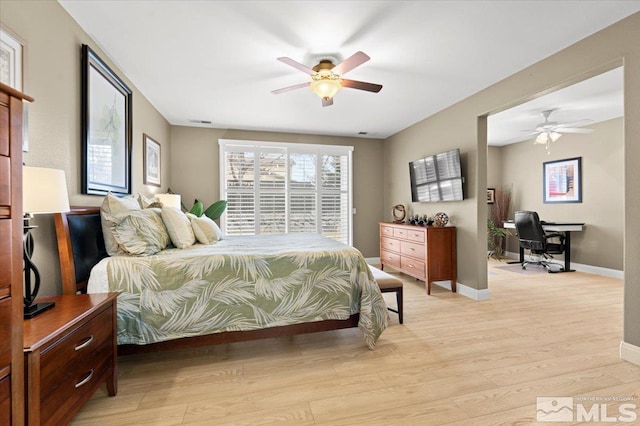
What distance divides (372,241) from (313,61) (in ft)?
12.9

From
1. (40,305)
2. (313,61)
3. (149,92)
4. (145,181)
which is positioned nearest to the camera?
(40,305)

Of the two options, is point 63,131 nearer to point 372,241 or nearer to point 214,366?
point 214,366

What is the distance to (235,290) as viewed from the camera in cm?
216

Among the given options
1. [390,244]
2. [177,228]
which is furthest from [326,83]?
[390,244]

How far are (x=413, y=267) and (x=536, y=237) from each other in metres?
2.63

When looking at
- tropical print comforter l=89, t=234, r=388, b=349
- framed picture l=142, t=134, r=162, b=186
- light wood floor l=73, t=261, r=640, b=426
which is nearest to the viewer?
light wood floor l=73, t=261, r=640, b=426

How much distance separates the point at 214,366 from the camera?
213 centimetres

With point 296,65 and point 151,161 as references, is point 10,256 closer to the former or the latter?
point 296,65

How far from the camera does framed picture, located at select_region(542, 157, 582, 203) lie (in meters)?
5.30

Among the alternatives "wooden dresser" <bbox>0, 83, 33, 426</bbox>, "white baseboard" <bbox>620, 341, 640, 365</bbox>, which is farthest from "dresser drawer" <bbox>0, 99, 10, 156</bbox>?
"white baseboard" <bbox>620, 341, 640, 365</bbox>

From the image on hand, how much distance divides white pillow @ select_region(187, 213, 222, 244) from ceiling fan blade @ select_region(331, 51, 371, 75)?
1.98 m

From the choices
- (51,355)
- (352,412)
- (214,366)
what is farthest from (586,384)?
(51,355)

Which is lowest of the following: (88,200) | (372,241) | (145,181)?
(372,241)

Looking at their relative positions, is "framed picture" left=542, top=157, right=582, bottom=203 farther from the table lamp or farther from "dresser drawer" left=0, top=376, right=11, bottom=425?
"dresser drawer" left=0, top=376, right=11, bottom=425
